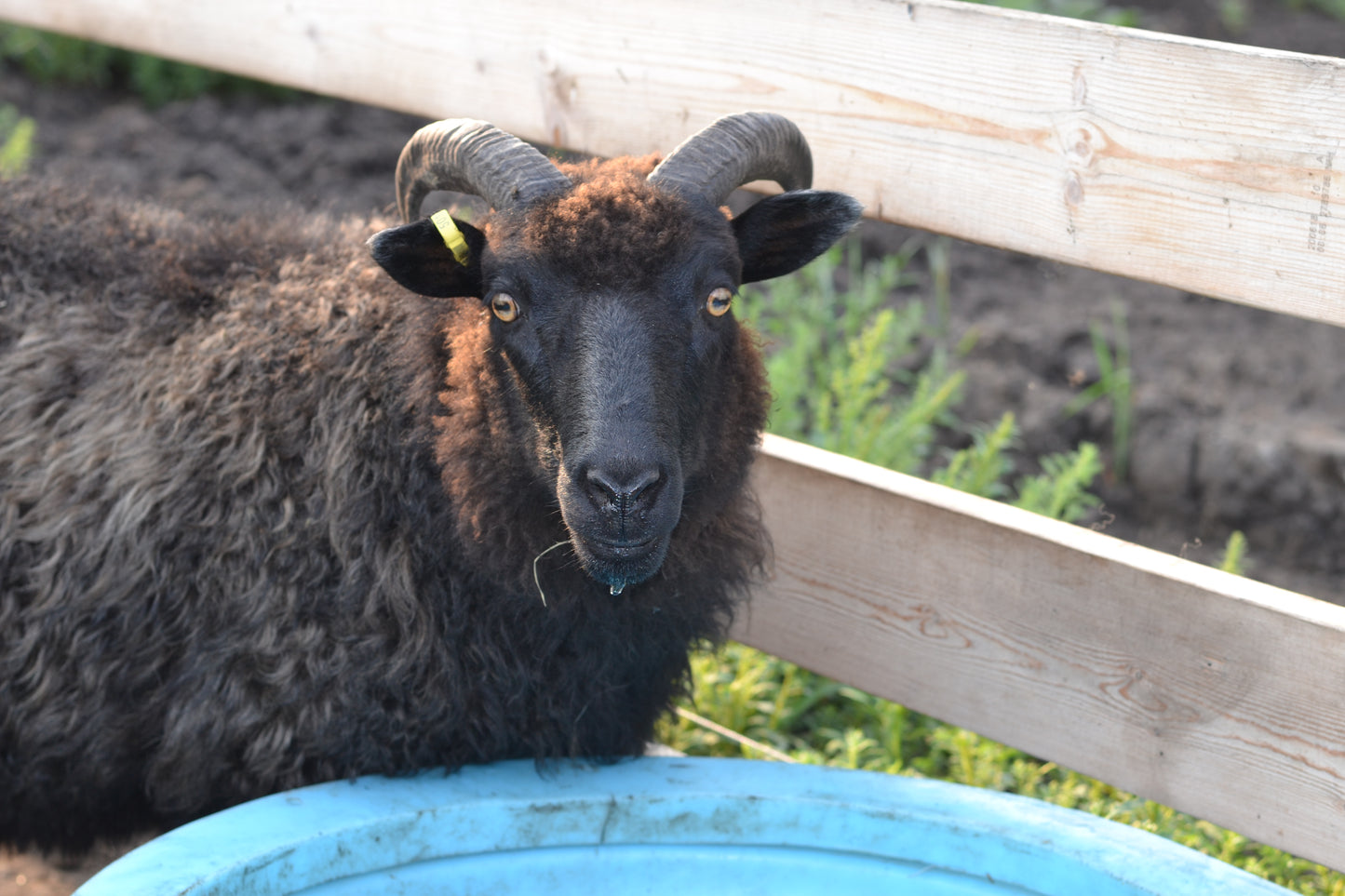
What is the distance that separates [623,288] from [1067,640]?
143 centimetres

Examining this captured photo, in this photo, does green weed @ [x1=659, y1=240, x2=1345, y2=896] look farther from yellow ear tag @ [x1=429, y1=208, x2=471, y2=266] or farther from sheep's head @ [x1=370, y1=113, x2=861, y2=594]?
yellow ear tag @ [x1=429, y1=208, x2=471, y2=266]

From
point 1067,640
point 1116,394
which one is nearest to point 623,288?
point 1067,640

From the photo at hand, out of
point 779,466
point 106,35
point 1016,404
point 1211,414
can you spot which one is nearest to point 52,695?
point 779,466

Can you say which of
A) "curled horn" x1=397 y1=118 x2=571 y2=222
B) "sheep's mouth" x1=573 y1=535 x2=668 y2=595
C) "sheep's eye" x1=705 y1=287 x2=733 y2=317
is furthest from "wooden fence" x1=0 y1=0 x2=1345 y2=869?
"sheep's mouth" x1=573 y1=535 x2=668 y2=595

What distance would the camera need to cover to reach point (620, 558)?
8.45 ft

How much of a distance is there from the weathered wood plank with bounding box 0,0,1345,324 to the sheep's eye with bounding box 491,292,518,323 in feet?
3.47

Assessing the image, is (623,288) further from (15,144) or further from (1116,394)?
(15,144)

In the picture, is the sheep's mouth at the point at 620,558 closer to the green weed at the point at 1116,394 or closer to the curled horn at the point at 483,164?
the curled horn at the point at 483,164

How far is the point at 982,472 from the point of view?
4266 millimetres

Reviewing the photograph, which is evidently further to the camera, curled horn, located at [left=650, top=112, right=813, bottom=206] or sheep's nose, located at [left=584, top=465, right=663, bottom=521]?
curled horn, located at [left=650, top=112, right=813, bottom=206]

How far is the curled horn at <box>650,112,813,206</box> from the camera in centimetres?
282

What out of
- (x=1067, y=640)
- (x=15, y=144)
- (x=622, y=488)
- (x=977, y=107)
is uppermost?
(x=977, y=107)

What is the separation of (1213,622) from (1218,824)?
49 cm

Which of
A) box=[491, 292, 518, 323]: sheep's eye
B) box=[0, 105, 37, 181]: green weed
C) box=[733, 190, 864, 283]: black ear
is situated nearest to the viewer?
box=[491, 292, 518, 323]: sheep's eye
